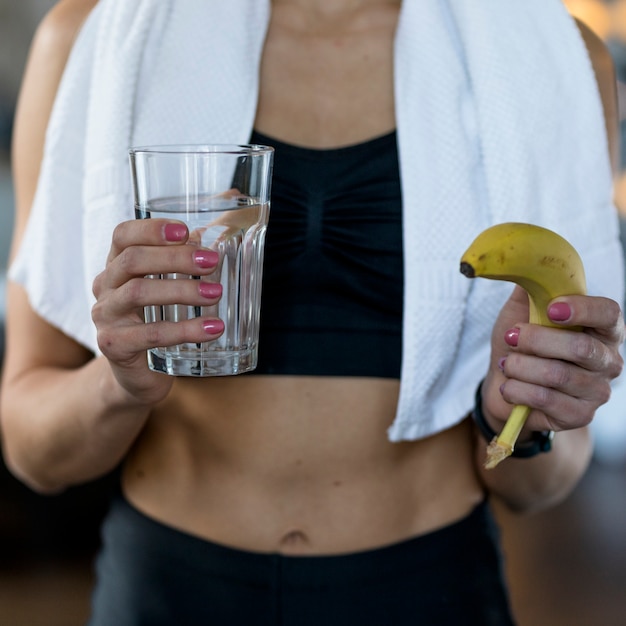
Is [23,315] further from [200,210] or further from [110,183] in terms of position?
[200,210]

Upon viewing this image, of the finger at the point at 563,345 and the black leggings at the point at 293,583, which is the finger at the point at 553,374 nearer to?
the finger at the point at 563,345

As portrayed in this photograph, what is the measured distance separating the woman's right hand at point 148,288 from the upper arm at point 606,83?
2.31 feet

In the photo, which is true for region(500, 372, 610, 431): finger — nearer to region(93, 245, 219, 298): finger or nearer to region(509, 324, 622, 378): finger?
region(509, 324, 622, 378): finger

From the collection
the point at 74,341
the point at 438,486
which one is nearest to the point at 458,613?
the point at 438,486

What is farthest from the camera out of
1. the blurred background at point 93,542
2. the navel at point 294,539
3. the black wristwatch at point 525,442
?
the blurred background at point 93,542

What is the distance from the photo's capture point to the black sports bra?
1.11 meters

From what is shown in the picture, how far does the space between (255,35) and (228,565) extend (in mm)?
656

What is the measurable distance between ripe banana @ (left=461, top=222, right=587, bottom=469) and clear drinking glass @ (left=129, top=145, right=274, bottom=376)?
8.0 inches

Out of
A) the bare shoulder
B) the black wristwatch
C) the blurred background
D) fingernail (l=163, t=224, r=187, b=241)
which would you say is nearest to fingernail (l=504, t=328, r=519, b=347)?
the black wristwatch

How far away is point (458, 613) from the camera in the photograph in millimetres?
1162

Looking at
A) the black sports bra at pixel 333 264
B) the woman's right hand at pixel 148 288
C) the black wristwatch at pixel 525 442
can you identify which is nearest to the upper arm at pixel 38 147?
the black sports bra at pixel 333 264

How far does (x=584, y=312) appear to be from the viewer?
0.80 m

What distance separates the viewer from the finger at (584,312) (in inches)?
31.5

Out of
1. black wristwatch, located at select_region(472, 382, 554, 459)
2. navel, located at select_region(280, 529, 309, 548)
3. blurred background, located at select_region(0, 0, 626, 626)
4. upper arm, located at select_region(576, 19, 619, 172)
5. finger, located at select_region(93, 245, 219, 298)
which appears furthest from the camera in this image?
blurred background, located at select_region(0, 0, 626, 626)
